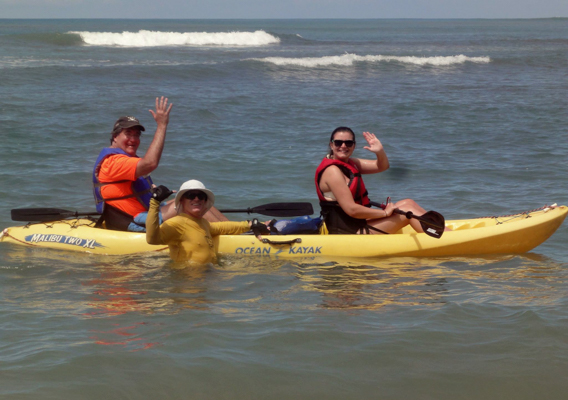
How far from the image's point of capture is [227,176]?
9.92 meters

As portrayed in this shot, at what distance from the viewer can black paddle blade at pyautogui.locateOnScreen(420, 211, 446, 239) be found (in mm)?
5840

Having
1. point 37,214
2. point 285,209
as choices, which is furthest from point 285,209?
point 37,214

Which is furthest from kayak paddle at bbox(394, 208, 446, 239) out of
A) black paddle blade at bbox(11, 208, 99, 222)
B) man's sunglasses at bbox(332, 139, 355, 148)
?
black paddle blade at bbox(11, 208, 99, 222)

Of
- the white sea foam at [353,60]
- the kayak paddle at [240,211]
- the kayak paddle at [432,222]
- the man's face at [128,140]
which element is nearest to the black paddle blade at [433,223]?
the kayak paddle at [432,222]

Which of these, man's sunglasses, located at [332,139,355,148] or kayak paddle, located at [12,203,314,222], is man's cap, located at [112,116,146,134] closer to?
kayak paddle, located at [12,203,314,222]

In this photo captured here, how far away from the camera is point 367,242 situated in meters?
6.02

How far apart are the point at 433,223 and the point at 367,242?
0.61 metres

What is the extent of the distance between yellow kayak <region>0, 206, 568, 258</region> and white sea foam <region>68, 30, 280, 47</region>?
108 feet

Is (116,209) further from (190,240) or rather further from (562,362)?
(562,362)

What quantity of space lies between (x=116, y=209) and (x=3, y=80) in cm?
1381

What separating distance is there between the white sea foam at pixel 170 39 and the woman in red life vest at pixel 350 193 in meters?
33.7

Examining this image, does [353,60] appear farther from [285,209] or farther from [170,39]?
[285,209]

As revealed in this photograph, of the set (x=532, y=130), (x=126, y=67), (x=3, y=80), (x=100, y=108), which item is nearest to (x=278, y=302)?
(x=532, y=130)

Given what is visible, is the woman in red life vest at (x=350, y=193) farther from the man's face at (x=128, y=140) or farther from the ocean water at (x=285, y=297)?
the man's face at (x=128, y=140)
